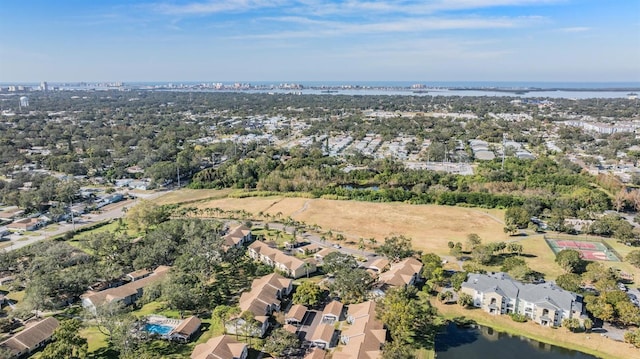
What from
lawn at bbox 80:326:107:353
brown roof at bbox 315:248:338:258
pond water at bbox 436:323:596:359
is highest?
brown roof at bbox 315:248:338:258

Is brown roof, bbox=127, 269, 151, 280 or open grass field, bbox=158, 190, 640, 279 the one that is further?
open grass field, bbox=158, 190, 640, 279

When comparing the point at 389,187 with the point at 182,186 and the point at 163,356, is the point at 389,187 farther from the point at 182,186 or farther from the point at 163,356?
the point at 163,356

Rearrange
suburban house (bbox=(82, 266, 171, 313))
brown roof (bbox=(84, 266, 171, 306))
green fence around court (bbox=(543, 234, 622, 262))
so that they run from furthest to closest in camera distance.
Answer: green fence around court (bbox=(543, 234, 622, 262)) → brown roof (bbox=(84, 266, 171, 306)) → suburban house (bbox=(82, 266, 171, 313))

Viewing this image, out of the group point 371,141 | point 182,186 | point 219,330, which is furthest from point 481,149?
point 219,330

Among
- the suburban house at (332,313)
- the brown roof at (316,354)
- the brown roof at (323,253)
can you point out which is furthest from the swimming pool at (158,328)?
the brown roof at (323,253)

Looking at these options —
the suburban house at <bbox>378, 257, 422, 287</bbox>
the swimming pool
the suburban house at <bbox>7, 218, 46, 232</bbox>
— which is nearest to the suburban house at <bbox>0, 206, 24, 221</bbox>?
the suburban house at <bbox>7, 218, 46, 232</bbox>

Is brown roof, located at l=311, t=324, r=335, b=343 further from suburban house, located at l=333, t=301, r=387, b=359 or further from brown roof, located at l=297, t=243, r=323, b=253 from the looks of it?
brown roof, located at l=297, t=243, r=323, b=253
